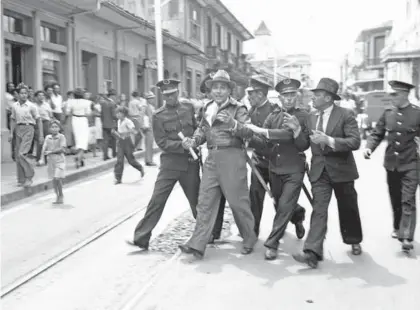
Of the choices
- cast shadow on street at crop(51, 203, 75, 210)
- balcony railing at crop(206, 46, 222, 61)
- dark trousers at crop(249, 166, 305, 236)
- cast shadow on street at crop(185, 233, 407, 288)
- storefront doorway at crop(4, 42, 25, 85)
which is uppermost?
balcony railing at crop(206, 46, 222, 61)

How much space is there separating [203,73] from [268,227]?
95.8 ft

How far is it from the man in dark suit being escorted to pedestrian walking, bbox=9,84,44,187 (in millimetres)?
5743

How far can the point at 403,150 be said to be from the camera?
19.6 feet

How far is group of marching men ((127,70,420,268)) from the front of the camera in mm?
5484

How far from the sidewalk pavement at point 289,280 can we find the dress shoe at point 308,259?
7 cm

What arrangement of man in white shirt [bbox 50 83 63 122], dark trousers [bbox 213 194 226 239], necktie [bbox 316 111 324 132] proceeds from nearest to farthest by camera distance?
necktie [bbox 316 111 324 132] < dark trousers [bbox 213 194 226 239] < man in white shirt [bbox 50 83 63 122]

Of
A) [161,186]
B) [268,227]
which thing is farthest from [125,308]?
[268,227]

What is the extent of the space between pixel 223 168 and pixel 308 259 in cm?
115

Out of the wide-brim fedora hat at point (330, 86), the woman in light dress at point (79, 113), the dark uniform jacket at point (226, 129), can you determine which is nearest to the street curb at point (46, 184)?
the woman in light dress at point (79, 113)

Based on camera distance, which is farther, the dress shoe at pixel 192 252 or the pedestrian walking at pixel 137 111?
the pedestrian walking at pixel 137 111

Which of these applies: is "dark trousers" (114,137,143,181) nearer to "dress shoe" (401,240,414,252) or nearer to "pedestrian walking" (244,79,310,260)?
"pedestrian walking" (244,79,310,260)

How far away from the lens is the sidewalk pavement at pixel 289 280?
170 inches

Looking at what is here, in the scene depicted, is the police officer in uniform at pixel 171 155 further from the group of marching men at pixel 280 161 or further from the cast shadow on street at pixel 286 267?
the cast shadow on street at pixel 286 267

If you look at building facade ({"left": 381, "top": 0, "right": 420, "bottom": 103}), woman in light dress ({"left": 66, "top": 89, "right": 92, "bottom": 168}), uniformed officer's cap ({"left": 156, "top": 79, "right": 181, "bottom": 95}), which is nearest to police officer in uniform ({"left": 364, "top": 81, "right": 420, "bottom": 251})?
uniformed officer's cap ({"left": 156, "top": 79, "right": 181, "bottom": 95})
